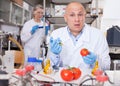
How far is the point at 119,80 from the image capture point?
42.3 inches

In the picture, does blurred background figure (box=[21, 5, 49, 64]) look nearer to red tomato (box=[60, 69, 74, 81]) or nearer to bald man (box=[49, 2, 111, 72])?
bald man (box=[49, 2, 111, 72])

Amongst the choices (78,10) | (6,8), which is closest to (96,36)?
(78,10)

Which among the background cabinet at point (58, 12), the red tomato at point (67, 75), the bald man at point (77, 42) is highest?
the background cabinet at point (58, 12)

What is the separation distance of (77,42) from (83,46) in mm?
56

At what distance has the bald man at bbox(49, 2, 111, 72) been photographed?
181 cm

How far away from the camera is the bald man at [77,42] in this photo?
181 cm

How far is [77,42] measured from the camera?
1900mm

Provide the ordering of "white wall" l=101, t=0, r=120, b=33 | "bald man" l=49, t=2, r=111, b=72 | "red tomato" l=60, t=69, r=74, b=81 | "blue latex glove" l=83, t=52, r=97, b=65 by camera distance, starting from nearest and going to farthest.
Result: "red tomato" l=60, t=69, r=74, b=81 → "blue latex glove" l=83, t=52, r=97, b=65 → "bald man" l=49, t=2, r=111, b=72 → "white wall" l=101, t=0, r=120, b=33

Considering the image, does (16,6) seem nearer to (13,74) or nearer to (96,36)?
(96,36)

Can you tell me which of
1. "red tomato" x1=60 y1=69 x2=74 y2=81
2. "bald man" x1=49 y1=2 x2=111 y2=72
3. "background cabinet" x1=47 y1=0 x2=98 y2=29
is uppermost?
"background cabinet" x1=47 y1=0 x2=98 y2=29

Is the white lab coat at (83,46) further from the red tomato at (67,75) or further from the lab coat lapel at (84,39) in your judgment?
the red tomato at (67,75)

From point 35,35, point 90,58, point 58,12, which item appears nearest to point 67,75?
point 90,58

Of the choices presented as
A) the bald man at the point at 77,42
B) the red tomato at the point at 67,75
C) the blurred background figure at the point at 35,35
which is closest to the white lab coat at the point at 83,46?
the bald man at the point at 77,42

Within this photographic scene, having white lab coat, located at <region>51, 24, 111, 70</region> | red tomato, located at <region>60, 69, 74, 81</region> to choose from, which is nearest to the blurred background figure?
white lab coat, located at <region>51, 24, 111, 70</region>
